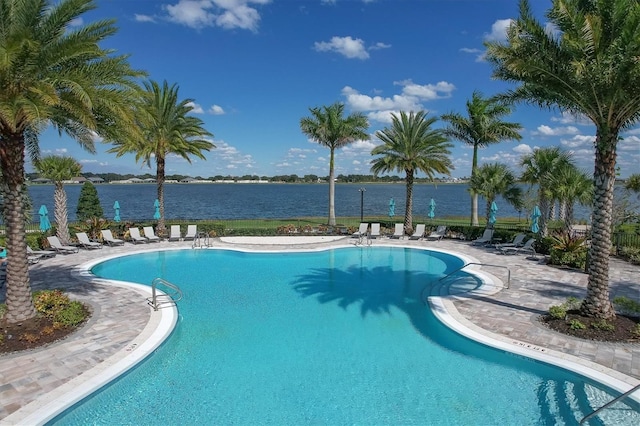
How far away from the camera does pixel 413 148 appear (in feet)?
88.1

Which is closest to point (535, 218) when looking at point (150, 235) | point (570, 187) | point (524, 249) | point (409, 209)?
point (524, 249)

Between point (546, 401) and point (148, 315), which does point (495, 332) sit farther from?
point (148, 315)

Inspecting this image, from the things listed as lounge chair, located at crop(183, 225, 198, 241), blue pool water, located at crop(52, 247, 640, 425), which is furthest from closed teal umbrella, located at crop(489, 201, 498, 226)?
lounge chair, located at crop(183, 225, 198, 241)

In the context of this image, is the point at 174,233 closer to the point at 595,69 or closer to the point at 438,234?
the point at 438,234

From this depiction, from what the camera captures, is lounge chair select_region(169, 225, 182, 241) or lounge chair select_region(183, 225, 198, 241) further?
lounge chair select_region(183, 225, 198, 241)

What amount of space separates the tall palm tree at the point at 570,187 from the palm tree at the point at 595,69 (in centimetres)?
931

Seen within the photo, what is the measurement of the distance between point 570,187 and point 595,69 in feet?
39.4

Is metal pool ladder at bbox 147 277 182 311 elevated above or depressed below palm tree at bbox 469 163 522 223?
below

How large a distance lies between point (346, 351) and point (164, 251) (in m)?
15.4

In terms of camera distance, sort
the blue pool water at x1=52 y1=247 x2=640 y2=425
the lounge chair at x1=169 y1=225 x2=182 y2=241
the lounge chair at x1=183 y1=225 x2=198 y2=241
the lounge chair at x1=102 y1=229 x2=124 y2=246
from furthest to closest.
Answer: the lounge chair at x1=183 y1=225 x2=198 y2=241
the lounge chair at x1=169 y1=225 x2=182 y2=241
the lounge chair at x1=102 y1=229 x2=124 y2=246
the blue pool water at x1=52 y1=247 x2=640 y2=425

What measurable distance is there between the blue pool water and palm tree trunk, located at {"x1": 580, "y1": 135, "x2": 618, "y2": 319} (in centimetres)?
297

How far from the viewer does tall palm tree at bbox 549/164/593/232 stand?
1927 centimetres

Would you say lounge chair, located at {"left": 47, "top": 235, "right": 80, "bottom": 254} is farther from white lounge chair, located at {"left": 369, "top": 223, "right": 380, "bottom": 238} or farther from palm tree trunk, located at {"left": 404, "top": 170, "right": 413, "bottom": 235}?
palm tree trunk, located at {"left": 404, "top": 170, "right": 413, "bottom": 235}

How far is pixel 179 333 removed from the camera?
1066 centimetres
